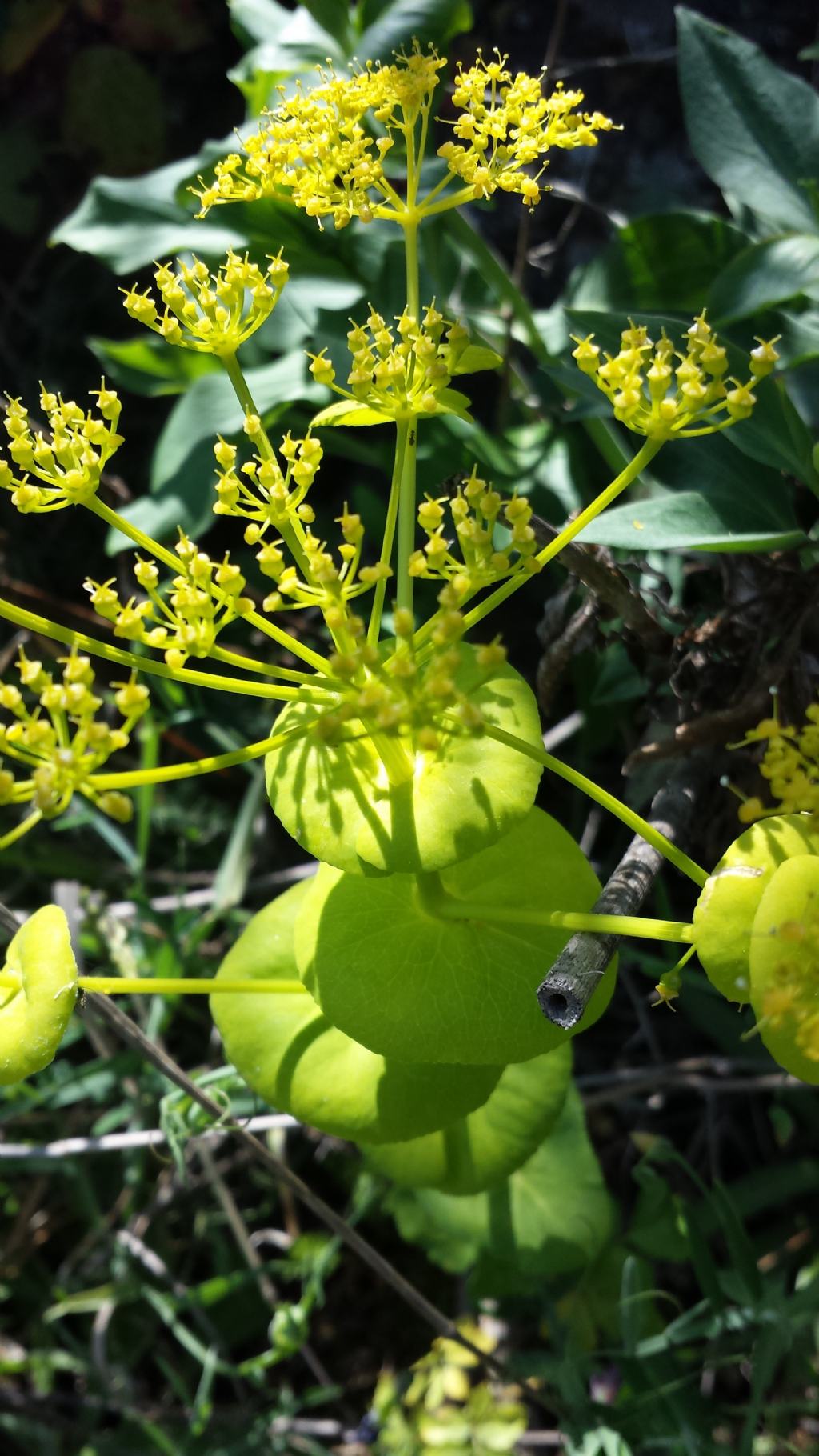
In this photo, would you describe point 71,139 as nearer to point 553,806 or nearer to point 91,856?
point 91,856

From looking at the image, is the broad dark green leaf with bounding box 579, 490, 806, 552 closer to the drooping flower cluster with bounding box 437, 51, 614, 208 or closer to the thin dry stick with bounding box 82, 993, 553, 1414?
the drooping flower cluster with bounding box 437, 51, 614, 208

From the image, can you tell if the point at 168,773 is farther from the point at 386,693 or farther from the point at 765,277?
the point at 765,277

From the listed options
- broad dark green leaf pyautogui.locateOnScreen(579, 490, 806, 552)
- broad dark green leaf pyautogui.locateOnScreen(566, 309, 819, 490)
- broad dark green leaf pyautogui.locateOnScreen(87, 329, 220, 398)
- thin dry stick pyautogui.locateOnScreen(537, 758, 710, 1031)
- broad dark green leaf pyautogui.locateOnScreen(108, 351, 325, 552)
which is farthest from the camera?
broad dark green leaf pyautogui.locateOnScreen(87, 329, 220, 398)

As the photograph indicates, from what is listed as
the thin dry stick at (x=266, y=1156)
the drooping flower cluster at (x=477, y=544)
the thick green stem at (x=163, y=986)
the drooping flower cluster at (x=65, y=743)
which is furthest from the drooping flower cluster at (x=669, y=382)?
the thin dry stick at (x=266, y=1156)

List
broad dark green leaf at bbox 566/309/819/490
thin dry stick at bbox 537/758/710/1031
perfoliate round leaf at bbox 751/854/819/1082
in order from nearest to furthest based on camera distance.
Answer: perfoliate round leaf at bbox 751/854/819/1082 → thin dry stick at bbox 537/758/710/1031 → broad dark green leaf at bbox 566/309/819/490

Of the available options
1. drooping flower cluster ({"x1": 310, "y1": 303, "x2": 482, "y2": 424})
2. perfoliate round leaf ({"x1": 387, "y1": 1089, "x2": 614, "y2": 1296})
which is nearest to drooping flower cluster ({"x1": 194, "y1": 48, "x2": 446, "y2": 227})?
drooping flower cluster ({"x1": 310, "y1": 303, "x2": 482, "y2": 424})

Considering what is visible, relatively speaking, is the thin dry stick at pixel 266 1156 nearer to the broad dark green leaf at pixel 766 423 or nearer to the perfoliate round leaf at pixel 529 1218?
the perfoliate round leaf at pixel 529 1218

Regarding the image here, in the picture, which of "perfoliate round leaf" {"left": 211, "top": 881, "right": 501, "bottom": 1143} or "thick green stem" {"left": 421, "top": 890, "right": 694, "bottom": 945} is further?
"perfoliate round leaf" {"left": 211, "top": 881, "right": 501, "bottom": 1143}
